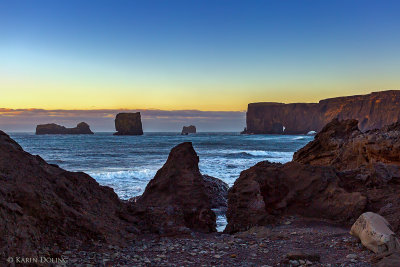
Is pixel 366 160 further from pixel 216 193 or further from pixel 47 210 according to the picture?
pixel 47 210

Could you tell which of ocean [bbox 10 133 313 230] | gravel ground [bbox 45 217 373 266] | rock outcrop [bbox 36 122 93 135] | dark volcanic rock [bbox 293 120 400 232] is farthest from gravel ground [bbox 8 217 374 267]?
rock outcrop [bbox 36 122 93 135]

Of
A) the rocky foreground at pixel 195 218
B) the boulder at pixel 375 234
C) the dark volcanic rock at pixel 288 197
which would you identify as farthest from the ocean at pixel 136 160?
the boulder at pixel 375 234

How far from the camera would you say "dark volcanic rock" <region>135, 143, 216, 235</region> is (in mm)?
6734

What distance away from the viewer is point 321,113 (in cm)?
13338

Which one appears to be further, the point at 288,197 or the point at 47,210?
the point at 288,197

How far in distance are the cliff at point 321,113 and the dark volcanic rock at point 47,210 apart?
355ft

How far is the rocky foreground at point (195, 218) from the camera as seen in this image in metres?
4.50

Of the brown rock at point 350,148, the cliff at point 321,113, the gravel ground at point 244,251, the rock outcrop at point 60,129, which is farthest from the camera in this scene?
the rock outcrop at point 60,129

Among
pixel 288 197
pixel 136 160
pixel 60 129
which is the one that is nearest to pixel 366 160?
pixel 288 197

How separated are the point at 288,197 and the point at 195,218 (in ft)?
7.80

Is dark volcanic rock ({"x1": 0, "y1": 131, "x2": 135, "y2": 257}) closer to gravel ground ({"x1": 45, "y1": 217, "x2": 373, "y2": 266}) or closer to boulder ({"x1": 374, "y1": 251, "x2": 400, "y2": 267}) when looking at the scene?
gravel ground ({"x1": 45, "y1": 217, "x2": 373, "y2": 266})

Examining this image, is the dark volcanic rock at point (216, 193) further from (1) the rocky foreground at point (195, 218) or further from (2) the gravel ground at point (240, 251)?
(2) the gravel ground at point (240, 251)

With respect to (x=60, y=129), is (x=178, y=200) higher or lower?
higher

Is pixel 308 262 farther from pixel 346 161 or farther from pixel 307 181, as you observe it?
pixel 346 161
